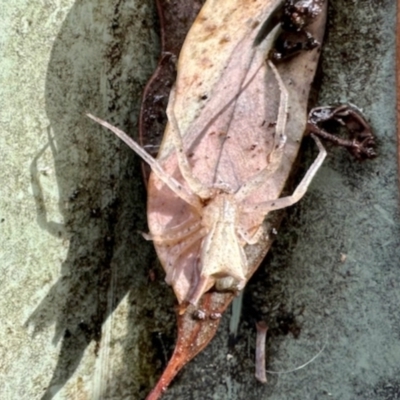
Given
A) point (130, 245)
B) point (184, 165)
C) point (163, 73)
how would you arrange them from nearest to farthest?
point (184, 165), point (163, 73), point (130, 245)

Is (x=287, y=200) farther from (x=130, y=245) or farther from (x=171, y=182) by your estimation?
(x=130, y=245)

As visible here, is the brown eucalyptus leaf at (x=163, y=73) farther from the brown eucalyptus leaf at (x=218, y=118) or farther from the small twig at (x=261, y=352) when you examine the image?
the small twig at (x=261, y=352)

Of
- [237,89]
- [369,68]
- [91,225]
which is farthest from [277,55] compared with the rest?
[91,225]

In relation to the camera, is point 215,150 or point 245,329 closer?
point 215,150

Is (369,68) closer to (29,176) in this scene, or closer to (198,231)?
(198,231)

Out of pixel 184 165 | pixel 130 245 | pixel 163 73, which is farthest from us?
pixel 130 245

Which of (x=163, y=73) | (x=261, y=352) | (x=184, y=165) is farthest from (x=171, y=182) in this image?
(x=261, y=352)

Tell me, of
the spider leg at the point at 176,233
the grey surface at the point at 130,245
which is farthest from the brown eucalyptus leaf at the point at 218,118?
the grey surface at the point at 130,245
